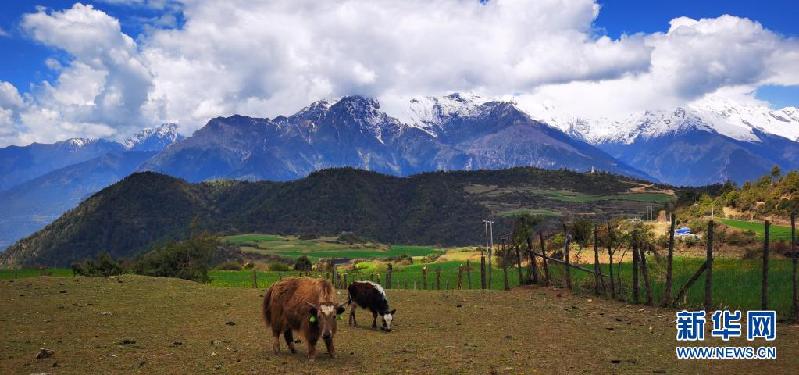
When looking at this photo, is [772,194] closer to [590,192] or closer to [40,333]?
[40,333]

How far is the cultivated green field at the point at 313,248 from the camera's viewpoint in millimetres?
107562

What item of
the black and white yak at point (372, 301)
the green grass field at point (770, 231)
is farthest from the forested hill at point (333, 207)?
the black and white yak at point (372, 301)

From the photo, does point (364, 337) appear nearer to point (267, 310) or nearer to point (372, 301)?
point (372, 301)

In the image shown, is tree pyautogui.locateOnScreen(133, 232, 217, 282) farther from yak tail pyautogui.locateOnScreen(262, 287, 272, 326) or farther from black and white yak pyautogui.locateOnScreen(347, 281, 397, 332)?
yak tail pyautogui.locateOnScreen(262, 287, 272, 326)

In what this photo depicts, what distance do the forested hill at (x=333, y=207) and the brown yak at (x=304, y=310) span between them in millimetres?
119467

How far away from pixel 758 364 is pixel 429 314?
10320 mm

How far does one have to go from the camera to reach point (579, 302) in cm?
2169

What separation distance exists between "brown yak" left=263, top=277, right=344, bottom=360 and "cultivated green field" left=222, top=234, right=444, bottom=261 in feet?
294

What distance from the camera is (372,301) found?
17641 mm

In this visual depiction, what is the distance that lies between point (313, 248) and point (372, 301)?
107 m

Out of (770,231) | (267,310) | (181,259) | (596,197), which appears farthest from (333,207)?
(267,310)

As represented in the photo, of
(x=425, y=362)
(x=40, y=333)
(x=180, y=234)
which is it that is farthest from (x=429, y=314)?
(x=180, y=234)

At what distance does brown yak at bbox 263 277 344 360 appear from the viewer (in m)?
11.2

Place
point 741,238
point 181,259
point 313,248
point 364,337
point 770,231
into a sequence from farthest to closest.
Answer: point 313,248 → point 181,259 → point 770,231 → point 741,238 → point 364,337
